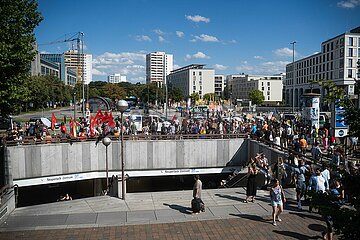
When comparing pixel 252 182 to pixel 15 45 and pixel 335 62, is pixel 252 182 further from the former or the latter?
pixel 335 62

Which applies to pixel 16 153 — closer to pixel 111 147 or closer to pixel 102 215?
pixel 111 147

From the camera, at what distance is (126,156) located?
23797 mm

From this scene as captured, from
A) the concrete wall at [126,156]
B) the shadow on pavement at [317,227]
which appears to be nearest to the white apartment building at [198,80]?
the concrete wall at [126,156]

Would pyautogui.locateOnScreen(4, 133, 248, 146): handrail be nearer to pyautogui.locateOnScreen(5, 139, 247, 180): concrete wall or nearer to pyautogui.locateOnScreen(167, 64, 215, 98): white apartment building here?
pyautogui.locateOnScreen(5, 139, 247, 180): concrete wall

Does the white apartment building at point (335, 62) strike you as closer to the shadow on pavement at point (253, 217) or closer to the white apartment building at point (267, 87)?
the white apartment building at point (267, 87)

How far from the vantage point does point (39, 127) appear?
2516cm

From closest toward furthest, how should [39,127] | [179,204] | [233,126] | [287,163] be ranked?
[179,204], [287,163], [39,127], [233,126]

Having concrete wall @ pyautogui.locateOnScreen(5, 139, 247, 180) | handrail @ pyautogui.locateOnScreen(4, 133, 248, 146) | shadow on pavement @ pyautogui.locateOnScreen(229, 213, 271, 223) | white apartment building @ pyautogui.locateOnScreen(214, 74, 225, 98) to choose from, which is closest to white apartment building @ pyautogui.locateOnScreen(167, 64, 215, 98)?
white apartment building @ pyautogui.locateOnScreen(214, 74, 225, 98)

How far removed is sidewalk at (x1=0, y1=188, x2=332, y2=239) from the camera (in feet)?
34.0

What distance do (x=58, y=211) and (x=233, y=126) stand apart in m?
20.9

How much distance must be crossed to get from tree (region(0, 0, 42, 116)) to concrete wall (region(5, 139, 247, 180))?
17.9ft

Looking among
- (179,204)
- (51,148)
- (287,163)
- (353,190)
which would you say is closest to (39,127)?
(51,148)

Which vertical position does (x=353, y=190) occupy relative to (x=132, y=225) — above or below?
above

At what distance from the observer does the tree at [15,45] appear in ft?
48.1
